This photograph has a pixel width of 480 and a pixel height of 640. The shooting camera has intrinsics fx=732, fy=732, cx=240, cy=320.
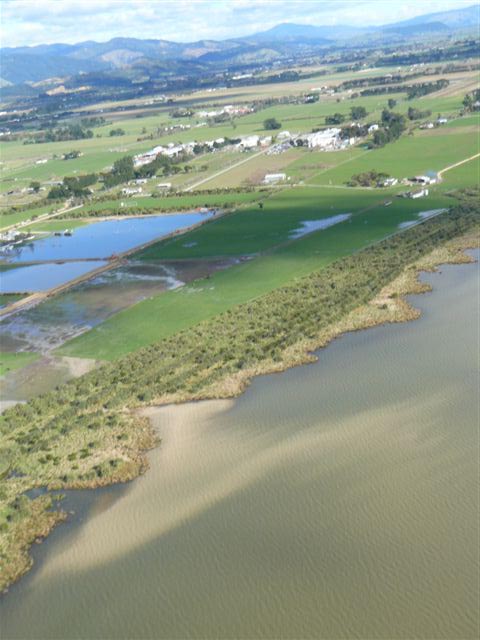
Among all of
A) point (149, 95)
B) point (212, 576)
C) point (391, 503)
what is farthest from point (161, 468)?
point (149, 95)

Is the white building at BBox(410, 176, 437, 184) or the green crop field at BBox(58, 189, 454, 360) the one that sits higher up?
the white building at BBox(410, 176, 437, 184)

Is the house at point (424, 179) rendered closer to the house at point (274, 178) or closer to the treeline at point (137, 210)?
the house at point (274, 178)

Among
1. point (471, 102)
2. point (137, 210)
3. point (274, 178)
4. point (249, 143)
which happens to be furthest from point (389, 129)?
point (137, 210)

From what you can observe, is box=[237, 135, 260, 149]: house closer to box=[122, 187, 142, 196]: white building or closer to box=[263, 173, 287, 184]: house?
box=[263, 173, 287, 184]: house

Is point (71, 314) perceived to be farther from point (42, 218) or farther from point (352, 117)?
point (352, 117)

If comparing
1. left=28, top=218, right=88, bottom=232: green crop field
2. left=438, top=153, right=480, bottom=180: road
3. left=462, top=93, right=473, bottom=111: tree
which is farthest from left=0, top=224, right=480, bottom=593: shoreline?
left=462, top=93, right=473, bottom=111: tree

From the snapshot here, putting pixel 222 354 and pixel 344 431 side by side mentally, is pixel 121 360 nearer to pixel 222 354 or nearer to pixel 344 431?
pixel 222 354
